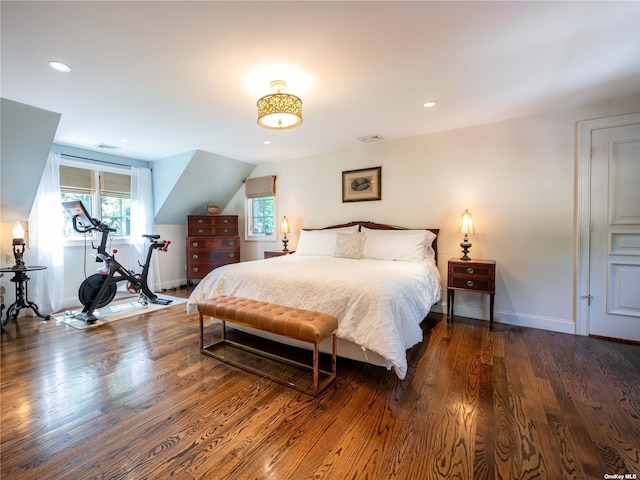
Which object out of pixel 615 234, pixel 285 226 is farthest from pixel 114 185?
pixel 615 234

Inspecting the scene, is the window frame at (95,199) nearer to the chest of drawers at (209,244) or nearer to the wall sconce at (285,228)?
the chest of drawers at (209,244)

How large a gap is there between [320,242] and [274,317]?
2041 millimetres

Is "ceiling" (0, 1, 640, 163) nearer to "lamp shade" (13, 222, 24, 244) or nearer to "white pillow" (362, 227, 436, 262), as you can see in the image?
"white pillow" (362, 227, 436, 262)

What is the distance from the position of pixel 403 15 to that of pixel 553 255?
290 centimetres

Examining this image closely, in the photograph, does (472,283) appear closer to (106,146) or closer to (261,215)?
(261,215)

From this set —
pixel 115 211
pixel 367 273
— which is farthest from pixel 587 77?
pixel 115 211

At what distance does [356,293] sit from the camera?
2080 mm

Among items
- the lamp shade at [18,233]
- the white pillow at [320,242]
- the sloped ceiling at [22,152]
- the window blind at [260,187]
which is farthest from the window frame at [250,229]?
the lamp shade at [18,233]

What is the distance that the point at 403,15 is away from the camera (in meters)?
1.62

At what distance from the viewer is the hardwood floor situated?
1317mm

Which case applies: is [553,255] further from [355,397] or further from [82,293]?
[82,293]

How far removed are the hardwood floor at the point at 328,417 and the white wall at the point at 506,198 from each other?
726mm

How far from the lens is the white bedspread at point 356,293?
193 cm

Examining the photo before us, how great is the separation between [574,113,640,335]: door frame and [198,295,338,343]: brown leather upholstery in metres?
2.73
